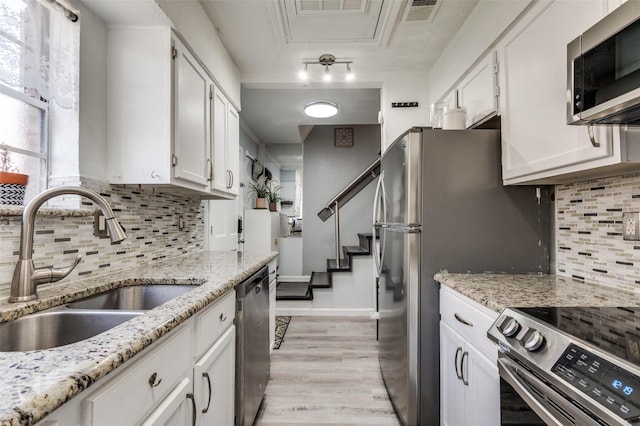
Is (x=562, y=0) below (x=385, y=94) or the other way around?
below

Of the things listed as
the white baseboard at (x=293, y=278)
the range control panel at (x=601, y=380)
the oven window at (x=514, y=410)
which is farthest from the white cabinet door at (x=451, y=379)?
the white baseboard at (x=293, y=278)

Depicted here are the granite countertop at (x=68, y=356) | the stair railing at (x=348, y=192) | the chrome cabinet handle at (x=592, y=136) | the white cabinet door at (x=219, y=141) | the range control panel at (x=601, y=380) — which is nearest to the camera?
the granite countertop at (x=68, y=356)

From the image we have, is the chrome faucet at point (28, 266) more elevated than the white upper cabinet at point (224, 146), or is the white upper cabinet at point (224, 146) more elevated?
the white upper cabinet at point (224, 146)

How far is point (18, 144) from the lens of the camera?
116 cm

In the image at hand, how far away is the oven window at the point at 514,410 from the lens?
80cm

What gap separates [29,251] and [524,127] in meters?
1.99

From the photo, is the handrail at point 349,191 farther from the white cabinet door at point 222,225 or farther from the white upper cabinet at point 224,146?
the white upper cabinet at point 224,146

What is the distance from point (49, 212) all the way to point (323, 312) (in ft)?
9.70

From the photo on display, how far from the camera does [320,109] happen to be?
3395 mm

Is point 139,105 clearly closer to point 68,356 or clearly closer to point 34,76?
point 34,76

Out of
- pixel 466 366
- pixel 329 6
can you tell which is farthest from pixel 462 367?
pixel 329 6

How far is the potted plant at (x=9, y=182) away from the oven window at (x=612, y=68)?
74.0 inches

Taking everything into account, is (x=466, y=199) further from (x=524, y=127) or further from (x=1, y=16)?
(x=1, y=16)

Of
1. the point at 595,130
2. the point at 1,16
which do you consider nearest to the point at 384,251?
the point at 595,130
